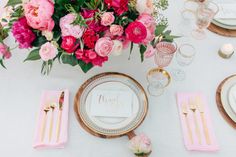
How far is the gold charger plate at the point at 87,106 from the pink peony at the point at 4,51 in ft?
1.07

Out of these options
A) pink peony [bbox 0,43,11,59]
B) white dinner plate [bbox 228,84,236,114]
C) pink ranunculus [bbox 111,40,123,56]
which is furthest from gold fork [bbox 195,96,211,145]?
pink peony [bbox 0,43,11,59]

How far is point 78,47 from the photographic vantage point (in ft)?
2.79

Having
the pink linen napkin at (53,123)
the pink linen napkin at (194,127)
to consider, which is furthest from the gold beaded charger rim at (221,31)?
the pink linen napkin at (53,123)

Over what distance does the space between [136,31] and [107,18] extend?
101mm

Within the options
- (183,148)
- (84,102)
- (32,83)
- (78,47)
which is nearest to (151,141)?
(183,148)

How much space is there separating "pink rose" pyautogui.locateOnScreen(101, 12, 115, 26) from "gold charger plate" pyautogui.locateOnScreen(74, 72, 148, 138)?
254 mm

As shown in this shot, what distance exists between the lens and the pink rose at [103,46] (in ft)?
2.69

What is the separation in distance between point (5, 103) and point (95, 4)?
493 millimetres

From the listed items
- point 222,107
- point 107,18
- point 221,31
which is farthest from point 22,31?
point 221,31

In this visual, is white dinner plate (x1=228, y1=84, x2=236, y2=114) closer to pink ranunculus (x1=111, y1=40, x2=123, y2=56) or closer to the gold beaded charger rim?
the gold beaded charger rim

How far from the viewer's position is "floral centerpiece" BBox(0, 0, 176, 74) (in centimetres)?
80

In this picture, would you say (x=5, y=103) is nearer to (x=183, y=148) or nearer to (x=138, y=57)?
(x=138, y=57)

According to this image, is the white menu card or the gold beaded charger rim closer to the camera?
the white menu card

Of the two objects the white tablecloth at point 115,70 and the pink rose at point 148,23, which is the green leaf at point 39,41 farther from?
the pink rose at point 148,23
